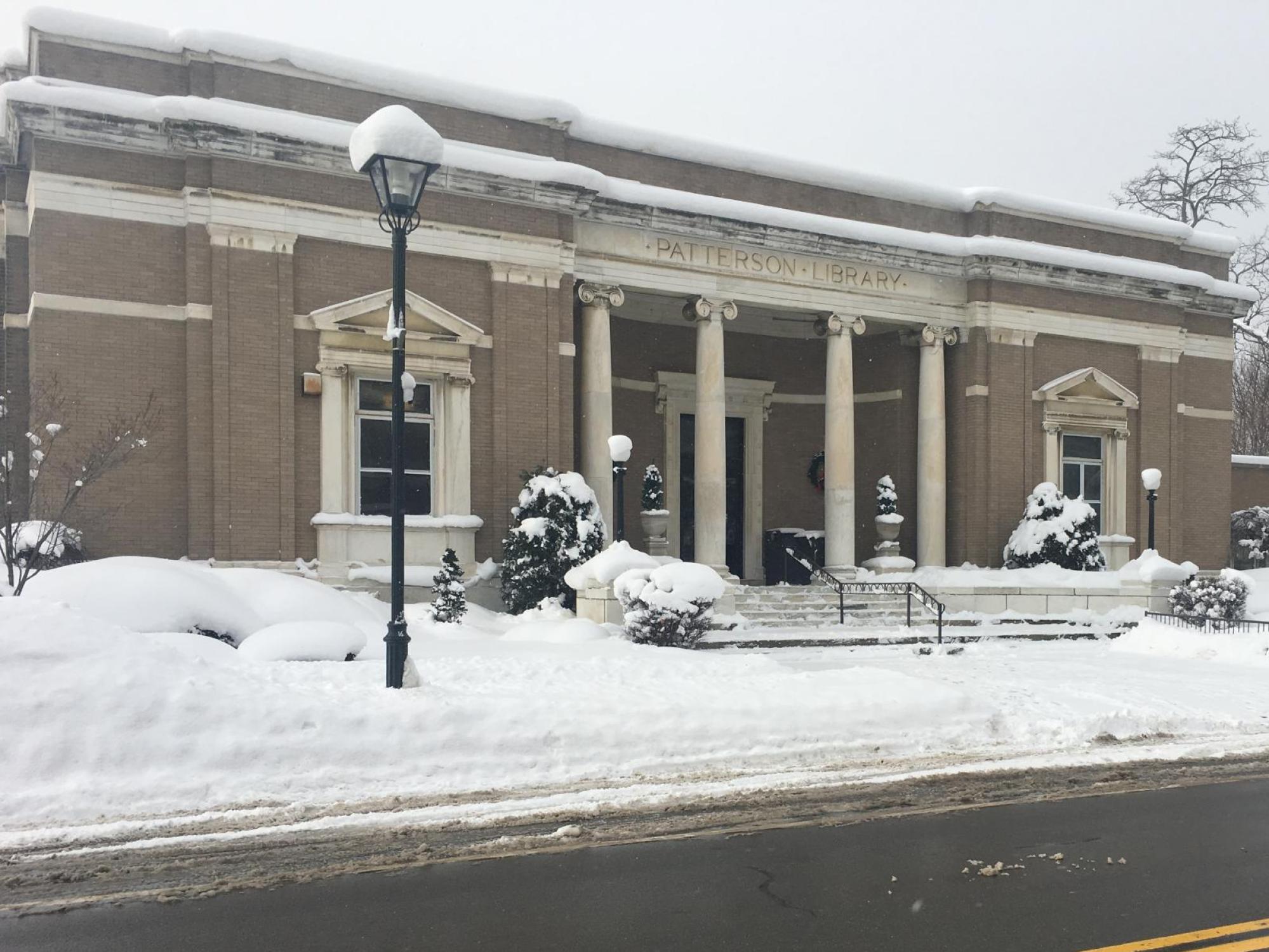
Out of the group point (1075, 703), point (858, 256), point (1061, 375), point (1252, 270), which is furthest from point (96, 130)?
point (1252, 270)

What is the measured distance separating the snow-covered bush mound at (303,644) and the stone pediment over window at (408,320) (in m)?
7.96

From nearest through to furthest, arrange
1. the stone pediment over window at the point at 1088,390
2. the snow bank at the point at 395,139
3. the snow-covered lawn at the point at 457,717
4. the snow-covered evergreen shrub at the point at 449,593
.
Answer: the snow-covered lawn at the point at 457,717 < the snow bank at the point at 395,139 < the snow-covered evergreen shrub at the point at 449,593 < the stone pediment over window at the point at 1088,390

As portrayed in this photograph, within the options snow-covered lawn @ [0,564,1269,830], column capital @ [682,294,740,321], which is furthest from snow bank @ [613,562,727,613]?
column capital @ [682,294,740,321]

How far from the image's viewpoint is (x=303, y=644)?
11086 millimetres

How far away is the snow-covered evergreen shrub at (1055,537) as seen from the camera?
22641mm

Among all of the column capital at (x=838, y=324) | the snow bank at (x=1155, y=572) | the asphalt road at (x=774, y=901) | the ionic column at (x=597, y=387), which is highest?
the column capital at (x=838, y=324)

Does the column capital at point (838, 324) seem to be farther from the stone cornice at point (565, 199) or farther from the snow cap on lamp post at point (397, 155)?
the snow cap on lamp post at point (397, 155)

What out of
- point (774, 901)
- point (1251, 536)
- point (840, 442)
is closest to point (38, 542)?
point (774, 901)

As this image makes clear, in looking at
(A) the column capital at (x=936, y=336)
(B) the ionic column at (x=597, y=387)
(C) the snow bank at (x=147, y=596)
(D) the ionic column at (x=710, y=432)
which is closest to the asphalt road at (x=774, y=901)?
(C) the snow bank at (x=147, y=596)

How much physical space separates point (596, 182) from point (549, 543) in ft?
22.3

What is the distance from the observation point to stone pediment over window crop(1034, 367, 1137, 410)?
2472 cm

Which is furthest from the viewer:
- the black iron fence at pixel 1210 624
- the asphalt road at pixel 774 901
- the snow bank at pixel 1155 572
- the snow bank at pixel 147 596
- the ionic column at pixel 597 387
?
the snow bank at pixel 1155 572

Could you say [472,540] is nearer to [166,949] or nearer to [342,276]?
[342,276]

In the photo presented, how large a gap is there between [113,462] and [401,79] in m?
8.29
